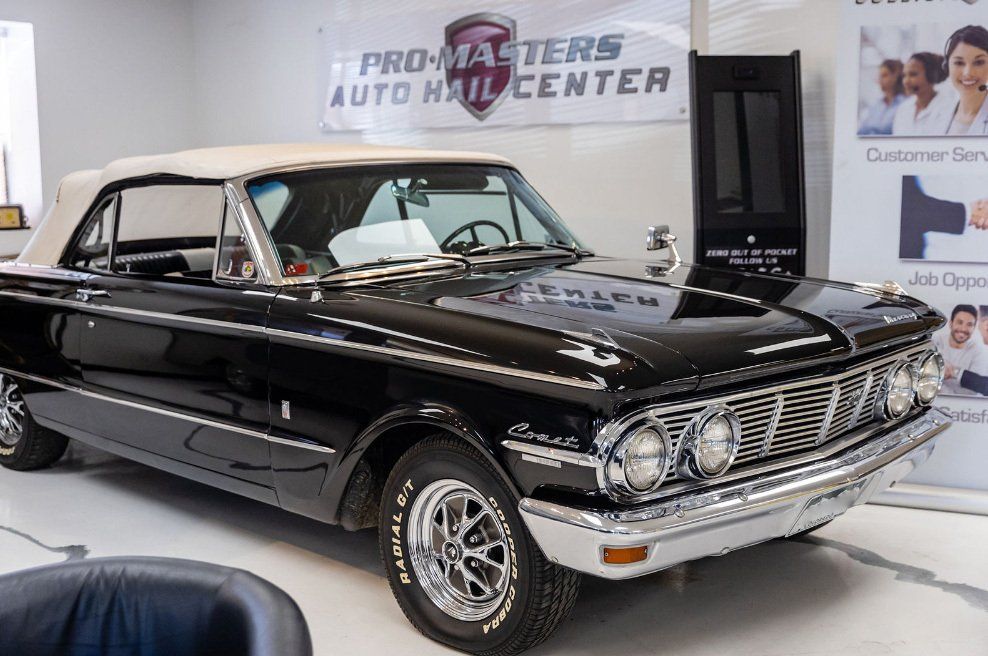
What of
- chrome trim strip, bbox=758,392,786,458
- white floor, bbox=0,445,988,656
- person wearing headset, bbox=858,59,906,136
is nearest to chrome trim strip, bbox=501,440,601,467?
chrome trim strip, bbox=758,392,786,458

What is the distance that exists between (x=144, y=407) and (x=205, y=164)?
96 centimetres

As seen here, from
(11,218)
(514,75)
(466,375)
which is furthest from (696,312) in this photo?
(11,218)

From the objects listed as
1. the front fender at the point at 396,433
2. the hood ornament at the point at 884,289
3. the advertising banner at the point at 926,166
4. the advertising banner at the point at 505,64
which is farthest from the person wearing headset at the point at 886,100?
the front fender at the point at 396,433

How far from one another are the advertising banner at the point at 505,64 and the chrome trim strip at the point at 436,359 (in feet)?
12.3

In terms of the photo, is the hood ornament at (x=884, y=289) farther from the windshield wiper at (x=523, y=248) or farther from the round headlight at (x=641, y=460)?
the round headlight at (x=641, y=460)

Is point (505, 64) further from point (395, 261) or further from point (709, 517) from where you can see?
point (709, 517)

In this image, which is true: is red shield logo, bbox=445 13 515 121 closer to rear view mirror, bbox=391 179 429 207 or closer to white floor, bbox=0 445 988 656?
rear view mirror, bbox=391 179 429 207

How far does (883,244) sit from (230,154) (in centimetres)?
282

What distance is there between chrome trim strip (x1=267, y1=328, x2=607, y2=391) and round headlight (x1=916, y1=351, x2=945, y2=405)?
155 cm

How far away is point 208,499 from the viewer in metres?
4.84

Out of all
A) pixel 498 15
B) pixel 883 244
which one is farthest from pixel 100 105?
pixel 883 244

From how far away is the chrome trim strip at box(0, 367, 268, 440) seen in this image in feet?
12.5

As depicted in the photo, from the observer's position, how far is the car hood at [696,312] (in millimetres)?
2971

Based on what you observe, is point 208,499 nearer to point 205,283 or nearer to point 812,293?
point 205,283
